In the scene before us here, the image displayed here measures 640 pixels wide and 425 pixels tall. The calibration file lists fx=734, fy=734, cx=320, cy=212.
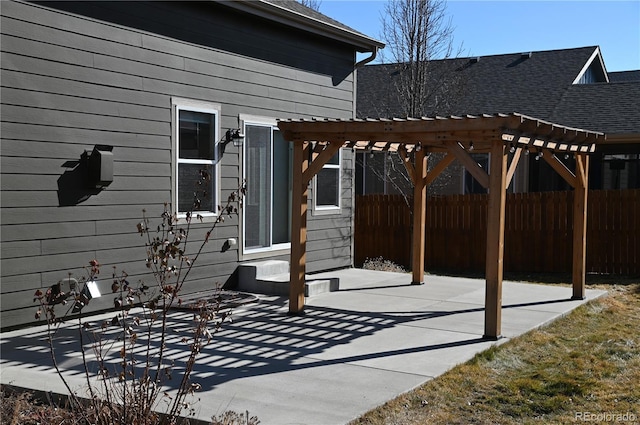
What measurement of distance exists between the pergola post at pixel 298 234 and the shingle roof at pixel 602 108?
9.25m

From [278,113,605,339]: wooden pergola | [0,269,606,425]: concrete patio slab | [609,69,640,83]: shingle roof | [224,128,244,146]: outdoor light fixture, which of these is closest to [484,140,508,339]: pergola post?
[278,113,605,339]: wooden pergola

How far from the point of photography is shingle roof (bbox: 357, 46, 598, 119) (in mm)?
17750

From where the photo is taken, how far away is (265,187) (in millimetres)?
10844

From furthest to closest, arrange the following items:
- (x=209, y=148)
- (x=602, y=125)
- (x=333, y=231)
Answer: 1. (x=602, y=125)
2. (x=333, y=231)
3. (x=209, y=148)

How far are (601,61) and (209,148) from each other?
15.4 m

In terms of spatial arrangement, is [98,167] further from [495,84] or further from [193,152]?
[495,84]

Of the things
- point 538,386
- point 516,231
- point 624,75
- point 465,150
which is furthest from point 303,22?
point 624,75

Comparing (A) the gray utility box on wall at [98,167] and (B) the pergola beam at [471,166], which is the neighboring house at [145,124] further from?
(B) the pergola beam at [471,166]

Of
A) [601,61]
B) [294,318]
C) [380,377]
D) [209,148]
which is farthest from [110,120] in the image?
[601,61]

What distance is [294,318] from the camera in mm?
8438

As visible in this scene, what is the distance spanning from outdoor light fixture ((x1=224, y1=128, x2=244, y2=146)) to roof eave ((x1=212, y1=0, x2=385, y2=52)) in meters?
1.64

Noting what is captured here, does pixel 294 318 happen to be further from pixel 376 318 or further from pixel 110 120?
pixel 110 120

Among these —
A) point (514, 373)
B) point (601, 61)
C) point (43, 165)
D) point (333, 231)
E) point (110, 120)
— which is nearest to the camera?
point (514, 373)

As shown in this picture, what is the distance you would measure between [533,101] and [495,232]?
1155 centimetres
